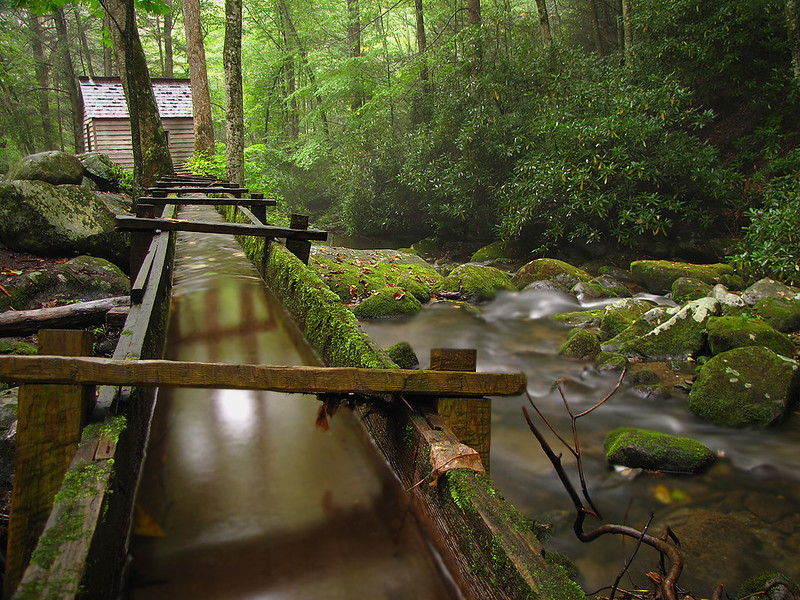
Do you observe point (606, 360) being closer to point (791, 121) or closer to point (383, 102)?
point (791, 121)

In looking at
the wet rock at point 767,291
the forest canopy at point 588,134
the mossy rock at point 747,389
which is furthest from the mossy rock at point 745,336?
the forest canopy at point 588,134

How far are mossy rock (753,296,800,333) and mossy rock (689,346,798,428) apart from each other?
2.69 m

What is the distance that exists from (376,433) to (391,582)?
3.16 ft

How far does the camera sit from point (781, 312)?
831 centimetres

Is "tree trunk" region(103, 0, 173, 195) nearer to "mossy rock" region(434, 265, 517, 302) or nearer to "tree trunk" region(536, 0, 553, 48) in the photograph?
"mossy rock" region(434, 265, 517, 302)

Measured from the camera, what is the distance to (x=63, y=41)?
2509 centimetres

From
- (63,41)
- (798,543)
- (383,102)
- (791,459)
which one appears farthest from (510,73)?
(63,41)

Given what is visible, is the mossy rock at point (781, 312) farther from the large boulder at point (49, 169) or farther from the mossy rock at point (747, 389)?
the large boulder at point (49, 169)

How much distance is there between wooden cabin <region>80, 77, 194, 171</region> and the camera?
2331cm

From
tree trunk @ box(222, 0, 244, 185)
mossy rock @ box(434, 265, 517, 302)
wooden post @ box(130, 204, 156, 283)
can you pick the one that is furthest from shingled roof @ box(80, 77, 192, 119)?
wooden post @ box(130, 204, 156, 283)

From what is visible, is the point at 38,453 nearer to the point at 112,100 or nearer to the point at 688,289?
the point at 688,289

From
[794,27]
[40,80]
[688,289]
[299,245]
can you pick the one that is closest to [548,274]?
[688,289]

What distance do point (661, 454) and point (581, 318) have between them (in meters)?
5.11

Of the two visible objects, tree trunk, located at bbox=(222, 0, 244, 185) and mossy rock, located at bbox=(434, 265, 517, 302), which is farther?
tree trunk, located at bbox=(222, 0, 244, 185)
